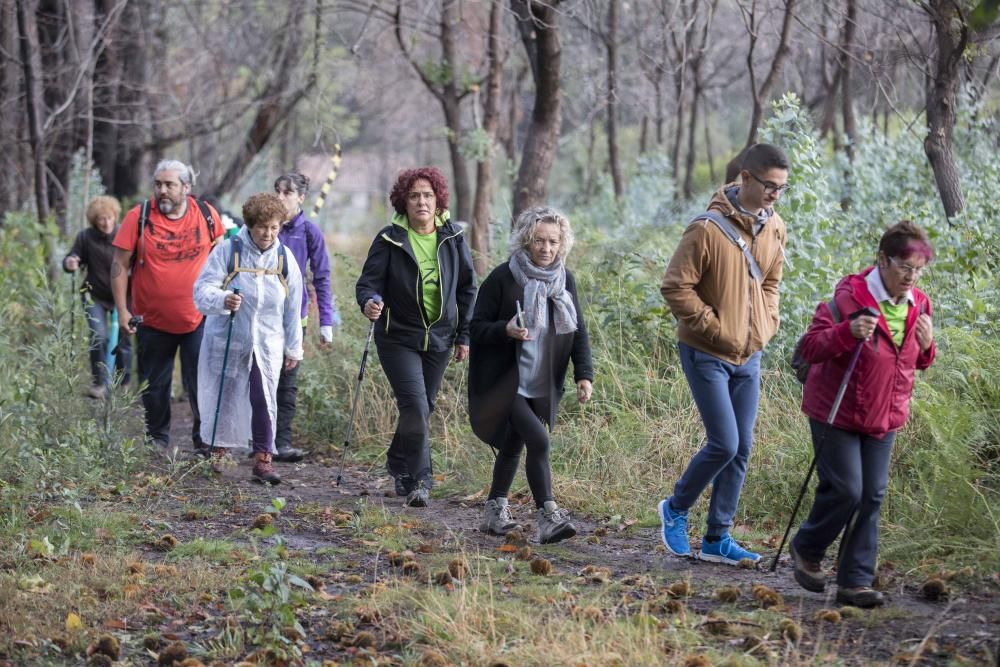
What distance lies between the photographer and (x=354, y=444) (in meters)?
9.98

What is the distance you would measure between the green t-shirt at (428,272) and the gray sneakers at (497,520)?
53.5 inches

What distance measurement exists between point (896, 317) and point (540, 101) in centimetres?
673

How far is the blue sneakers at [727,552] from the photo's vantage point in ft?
20.6

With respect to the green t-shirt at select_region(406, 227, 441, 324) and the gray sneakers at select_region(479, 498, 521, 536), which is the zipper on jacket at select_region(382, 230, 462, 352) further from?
the gray sneakers at select_region(479, 498, 521, 536)

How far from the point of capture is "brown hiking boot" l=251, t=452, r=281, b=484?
334 inches

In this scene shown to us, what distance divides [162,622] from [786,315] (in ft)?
16.6

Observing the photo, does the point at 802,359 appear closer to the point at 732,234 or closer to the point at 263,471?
the point at 732,234

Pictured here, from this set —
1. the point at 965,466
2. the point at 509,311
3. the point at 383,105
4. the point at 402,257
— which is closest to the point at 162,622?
the point at 509,311

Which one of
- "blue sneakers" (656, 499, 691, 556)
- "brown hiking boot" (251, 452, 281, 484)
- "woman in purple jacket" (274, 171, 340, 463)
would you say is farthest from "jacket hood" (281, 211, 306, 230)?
"blue sneakers" (656, 499, 691, 556)

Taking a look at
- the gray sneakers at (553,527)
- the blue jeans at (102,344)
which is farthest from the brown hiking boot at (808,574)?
the blue jeans at (102,344)

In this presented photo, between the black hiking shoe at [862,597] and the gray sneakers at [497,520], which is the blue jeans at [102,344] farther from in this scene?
the black hiking shoe at [862,597]

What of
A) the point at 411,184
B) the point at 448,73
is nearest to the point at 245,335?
the point at 411,184

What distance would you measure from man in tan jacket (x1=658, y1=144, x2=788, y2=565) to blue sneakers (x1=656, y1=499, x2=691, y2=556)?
128mm

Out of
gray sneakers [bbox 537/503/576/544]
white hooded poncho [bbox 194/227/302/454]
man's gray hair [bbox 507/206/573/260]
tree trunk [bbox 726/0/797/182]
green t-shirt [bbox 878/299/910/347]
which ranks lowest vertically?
gray sneakers [bbox 537/503/576/544]
